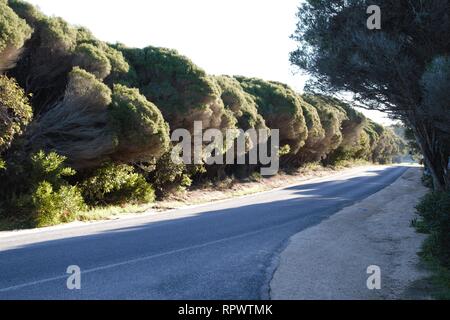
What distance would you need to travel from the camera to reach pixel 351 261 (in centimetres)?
→ 855

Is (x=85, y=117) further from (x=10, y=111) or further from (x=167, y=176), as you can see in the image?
(x=167, y=176)

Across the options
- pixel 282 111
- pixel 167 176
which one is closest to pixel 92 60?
pixel 167 176

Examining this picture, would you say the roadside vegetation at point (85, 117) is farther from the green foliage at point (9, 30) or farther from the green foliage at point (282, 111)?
the green foliage at point (282, 111)

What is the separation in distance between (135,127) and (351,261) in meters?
11.4

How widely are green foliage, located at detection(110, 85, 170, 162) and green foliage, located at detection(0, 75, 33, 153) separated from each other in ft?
12.8

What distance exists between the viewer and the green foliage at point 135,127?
17.5m

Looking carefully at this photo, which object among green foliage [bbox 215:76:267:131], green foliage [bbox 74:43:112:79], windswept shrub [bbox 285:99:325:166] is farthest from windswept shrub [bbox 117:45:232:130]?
windswept shrub [bbox 285:99:325:166]

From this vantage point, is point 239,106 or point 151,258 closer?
point 151,258

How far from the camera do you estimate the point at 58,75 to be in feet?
58.5

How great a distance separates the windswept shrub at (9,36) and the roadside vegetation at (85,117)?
34 millimetres

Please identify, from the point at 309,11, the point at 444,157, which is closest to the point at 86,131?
the point at 309,11

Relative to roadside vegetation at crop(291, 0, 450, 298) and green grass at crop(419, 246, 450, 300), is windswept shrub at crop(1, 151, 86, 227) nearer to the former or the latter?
roadside vegetation at crop(291, 0, 450, 298)

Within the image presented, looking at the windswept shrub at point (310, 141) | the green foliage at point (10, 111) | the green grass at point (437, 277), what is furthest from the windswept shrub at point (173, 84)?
the windswept shrub at point (310, 141)

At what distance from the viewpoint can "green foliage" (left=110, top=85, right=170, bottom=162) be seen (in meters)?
17.5
